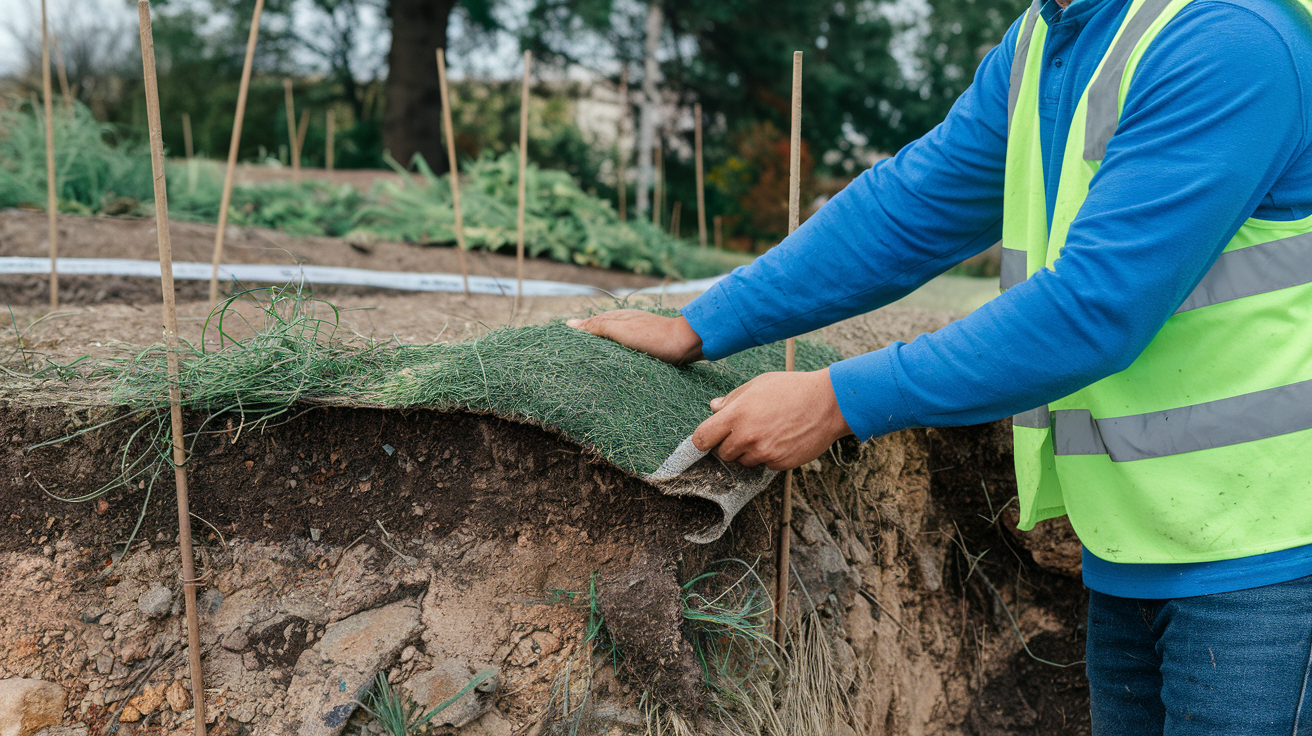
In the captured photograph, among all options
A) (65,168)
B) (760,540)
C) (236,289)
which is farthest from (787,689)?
(65,168)

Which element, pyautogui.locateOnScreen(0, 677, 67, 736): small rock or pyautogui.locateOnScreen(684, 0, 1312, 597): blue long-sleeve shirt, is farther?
pyautogui.locateOnScreen(0, 677, 67, 736): small rock

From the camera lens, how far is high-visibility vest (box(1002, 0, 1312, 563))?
887mm

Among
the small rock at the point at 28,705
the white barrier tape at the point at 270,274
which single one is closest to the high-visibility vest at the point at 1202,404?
the small rock at the point at 28,705

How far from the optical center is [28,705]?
1386 millimetres

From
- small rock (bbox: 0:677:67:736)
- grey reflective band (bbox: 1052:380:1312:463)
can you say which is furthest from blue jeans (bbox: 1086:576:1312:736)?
small rock (bbox: 0:677:67:736)

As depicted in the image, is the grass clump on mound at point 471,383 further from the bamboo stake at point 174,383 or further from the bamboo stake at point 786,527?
A: the bamboo stake at point 786,527

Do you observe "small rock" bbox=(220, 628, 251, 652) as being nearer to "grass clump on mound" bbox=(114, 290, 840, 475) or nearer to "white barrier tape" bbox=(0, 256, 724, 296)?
"grass clump on mound" bbox=(114, 290, 840, 475)

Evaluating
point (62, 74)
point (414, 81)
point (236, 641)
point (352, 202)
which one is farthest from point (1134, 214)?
point (414, 81)

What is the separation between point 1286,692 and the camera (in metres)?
0.91

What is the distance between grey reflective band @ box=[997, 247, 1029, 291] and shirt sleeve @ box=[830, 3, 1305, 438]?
0.24 meters

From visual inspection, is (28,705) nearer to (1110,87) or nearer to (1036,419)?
(1036,419)

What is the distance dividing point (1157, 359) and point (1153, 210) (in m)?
0.21

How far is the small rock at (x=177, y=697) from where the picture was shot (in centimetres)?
143

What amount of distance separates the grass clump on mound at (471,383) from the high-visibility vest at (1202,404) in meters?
0.68
